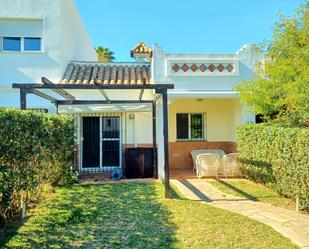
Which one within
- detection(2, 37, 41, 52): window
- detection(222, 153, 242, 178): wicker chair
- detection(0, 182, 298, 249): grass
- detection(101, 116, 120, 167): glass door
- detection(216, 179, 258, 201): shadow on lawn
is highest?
detection(2, 37, 41, 52): window

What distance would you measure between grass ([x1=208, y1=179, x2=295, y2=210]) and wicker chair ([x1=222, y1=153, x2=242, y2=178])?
3.91 feet

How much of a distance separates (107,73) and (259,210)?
1423 centimetres

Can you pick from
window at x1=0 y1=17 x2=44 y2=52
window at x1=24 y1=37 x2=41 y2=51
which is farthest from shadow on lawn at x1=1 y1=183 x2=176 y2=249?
window at x1=0 y1=17 x2=44 y2=52

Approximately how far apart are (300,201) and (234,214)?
268 cm

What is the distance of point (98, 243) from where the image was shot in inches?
335

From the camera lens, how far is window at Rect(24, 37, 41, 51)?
21.0 meters

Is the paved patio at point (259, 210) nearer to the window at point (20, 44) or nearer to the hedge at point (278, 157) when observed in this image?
the hedge at point (278, 157)

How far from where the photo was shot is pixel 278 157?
1362 centimetres

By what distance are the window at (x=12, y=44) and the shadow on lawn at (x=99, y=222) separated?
1145cm

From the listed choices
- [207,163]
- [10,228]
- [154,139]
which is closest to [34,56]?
[154,139]

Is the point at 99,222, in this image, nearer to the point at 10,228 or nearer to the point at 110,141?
the point at 10,228

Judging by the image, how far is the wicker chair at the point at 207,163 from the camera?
19.0 meters

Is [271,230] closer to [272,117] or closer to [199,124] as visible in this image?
[272,117]

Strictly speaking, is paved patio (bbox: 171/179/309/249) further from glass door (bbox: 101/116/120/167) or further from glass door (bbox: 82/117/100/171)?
glass door (bbox: 82/117/100/171)
